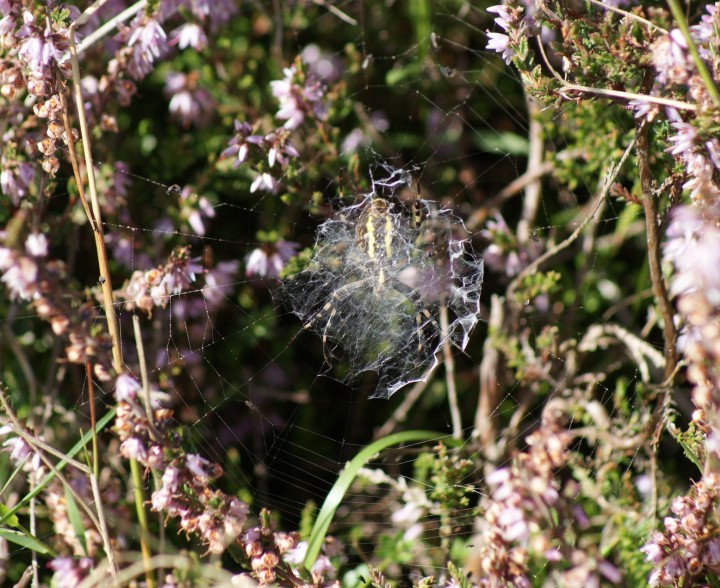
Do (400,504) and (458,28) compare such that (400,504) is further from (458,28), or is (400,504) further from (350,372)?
(458,28)

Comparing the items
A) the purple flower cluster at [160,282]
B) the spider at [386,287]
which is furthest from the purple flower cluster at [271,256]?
the purple flower cluster at [160,282]

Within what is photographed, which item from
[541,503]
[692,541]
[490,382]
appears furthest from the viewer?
[490,382]

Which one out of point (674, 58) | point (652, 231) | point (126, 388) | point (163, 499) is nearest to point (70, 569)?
point (163, 499)

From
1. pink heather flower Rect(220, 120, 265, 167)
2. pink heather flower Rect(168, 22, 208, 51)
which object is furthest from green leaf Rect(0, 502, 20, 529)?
pink heather flower Rect(168, 22, 208, 51)

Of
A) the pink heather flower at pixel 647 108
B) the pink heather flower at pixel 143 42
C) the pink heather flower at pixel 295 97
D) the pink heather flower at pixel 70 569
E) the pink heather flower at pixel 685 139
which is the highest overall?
the pink heather flower at pixel 295 97

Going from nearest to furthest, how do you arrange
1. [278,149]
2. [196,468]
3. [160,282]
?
[196,468] → [160,282] → [278,149]

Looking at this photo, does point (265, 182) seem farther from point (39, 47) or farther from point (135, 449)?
point (135, 449)

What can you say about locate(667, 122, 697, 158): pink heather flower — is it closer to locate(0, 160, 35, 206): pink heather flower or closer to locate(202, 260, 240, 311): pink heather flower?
locate(202, 260, 240, 311): pink heather flower

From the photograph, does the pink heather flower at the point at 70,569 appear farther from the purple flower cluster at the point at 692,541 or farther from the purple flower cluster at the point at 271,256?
the purple flower cluster at the point at 692,541
